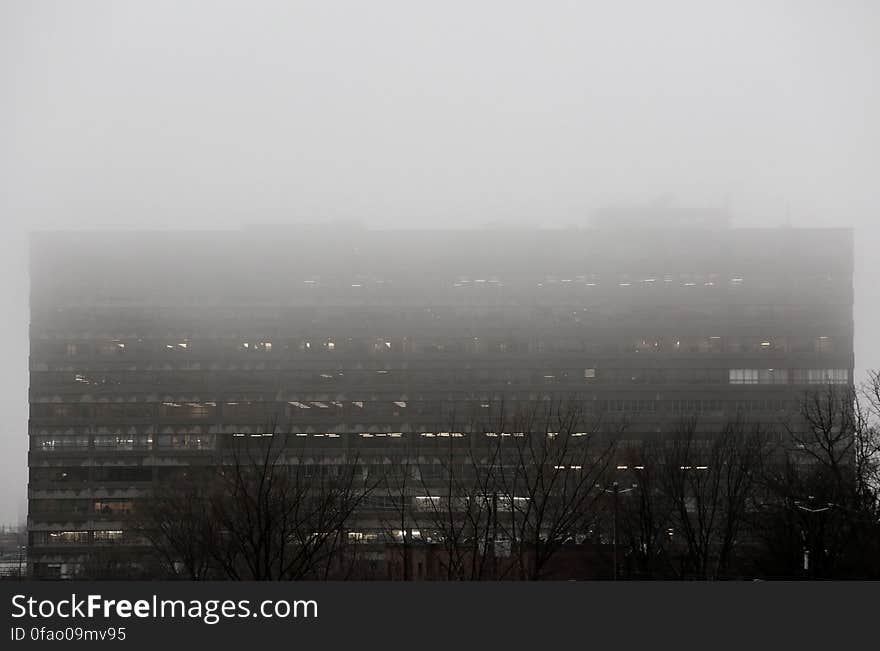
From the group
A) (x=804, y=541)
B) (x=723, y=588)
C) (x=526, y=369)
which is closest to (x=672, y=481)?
(x=804, y=541)

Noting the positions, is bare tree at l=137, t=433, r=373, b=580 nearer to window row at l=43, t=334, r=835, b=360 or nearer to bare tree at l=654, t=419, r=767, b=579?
bare tree at l=654, t=419, r=767, b=579

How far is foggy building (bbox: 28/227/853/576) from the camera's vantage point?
15425cm

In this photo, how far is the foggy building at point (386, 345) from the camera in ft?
506

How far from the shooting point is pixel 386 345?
156 meters

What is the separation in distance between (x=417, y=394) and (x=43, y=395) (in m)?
57.1

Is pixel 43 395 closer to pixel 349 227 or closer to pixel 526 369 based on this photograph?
pixel 349 227

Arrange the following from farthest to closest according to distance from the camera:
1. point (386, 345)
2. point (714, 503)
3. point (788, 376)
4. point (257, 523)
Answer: point (386, 345)
point (788, 376)
point (714, 503)
point (257, 523)

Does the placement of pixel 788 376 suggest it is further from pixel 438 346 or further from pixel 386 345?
pixel 386 345

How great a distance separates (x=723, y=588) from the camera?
18125 millimetres

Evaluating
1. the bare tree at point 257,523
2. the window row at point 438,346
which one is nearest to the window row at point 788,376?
the window row at point 438,346

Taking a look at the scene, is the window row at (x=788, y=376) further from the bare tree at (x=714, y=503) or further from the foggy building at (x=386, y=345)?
the bare tree at (x=714, y=503)

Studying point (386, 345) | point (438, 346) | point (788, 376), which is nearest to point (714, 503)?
point (438, 346)

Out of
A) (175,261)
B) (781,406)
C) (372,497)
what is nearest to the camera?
(372,497)

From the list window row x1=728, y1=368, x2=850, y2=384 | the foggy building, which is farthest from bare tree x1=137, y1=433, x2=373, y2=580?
window row x1=728, y1=368, x2=850, y2=384
